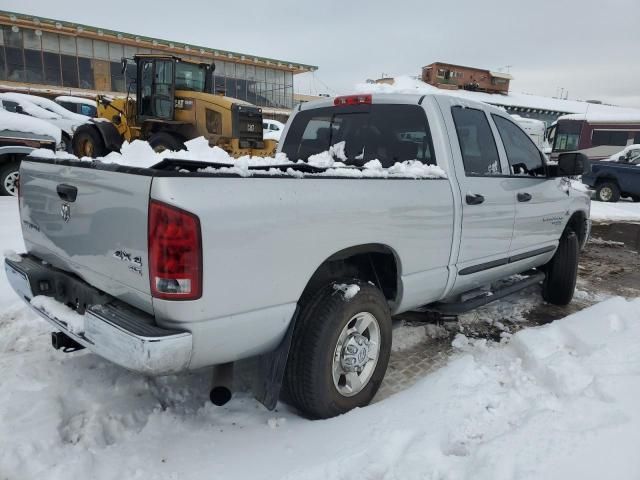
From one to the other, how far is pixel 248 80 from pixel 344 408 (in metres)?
36.5

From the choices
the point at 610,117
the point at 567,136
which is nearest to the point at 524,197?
the point at 610,117

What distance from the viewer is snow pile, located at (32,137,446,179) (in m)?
2.48

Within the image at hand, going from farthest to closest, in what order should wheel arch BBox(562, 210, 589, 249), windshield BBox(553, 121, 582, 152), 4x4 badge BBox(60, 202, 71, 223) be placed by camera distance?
windshield BBox(553, 121, 582, 152)
wheel arch BBox(562, 210, 589, 249)
4x4 badge BBox(60, 202, 71, 223)

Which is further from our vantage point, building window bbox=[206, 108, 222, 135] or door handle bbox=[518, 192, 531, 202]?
building window bbox=[206, 108, 222, 135]

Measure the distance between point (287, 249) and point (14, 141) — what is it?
865 cm

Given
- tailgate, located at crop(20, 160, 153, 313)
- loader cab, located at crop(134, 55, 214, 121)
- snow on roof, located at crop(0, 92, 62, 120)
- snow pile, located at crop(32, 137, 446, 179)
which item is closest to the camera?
tailgate, located at crop(20, 160, 153, 313)

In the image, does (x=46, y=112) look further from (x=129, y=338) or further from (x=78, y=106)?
(x=129, y=338)

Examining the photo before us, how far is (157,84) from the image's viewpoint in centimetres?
1225

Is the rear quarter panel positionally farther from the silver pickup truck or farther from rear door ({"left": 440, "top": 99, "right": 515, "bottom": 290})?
rear door ({"left": 440, "top": 99, "right": 515, "bottom": 290})

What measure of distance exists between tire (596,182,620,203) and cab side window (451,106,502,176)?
1413 centimetres

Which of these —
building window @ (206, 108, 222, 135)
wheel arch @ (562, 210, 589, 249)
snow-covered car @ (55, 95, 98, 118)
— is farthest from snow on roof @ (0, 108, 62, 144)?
snow-covered car @ (55, 95, 98, 118)

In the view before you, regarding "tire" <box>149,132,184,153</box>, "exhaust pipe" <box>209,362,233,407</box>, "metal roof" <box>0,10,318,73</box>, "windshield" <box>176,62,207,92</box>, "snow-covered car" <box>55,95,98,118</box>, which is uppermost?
A: "metal roof" <box>0,10,318,73</box>

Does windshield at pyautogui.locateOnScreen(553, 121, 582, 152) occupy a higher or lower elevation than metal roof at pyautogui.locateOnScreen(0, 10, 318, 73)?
lower

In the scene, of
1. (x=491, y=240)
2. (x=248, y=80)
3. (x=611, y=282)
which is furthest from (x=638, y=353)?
(x=248, y=80)
